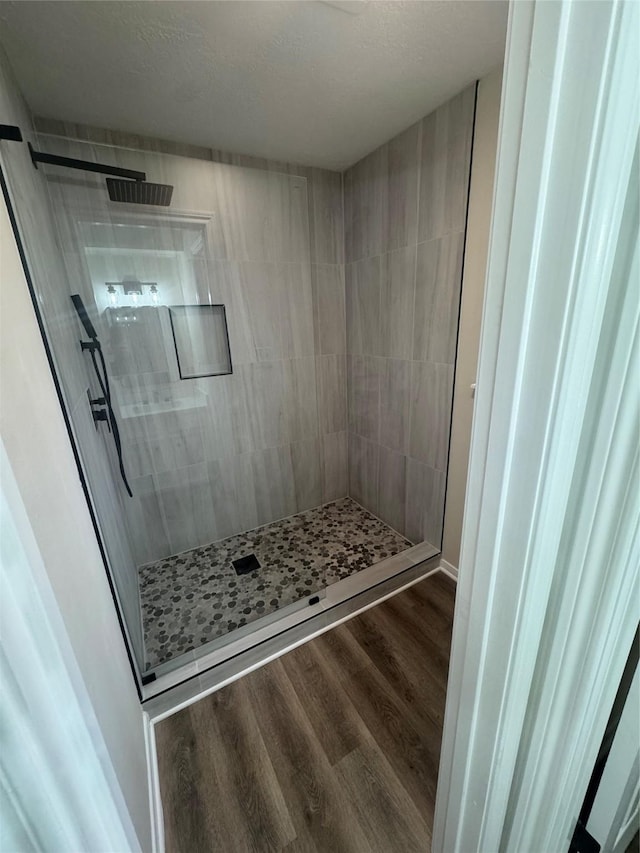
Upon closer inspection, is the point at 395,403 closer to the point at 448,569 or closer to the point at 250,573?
the point at 448,569

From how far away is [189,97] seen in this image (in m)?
1.49

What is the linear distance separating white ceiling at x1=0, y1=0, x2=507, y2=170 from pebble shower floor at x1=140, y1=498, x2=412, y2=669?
2403mm

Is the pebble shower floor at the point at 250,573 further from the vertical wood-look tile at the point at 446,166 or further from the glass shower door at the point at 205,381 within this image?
the vertical wood-look tile at the point at 446,166

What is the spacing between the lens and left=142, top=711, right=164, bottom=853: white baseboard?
1.00 meters

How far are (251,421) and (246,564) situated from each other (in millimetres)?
945

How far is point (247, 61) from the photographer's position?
1.30 m

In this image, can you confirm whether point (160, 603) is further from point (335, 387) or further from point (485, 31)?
Answer: point (485, 31)

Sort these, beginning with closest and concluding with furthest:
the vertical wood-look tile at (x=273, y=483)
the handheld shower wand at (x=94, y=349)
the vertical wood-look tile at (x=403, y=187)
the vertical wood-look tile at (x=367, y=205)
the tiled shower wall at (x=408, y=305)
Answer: the handheld shower wand at (x=94, y=349)
the tiled shower wall at (x=408, y=305)
the vertical wood-look tile at (x=403, y=187)
the vertical wood-look tile at (x=367, y=205)
the vertical wood-look tile at (x=273, y=483)

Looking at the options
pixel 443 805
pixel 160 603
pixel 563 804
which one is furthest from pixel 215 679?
pixel 563 804

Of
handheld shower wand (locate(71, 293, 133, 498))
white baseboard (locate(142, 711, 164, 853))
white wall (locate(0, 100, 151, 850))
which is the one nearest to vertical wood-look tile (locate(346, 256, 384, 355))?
handheld shower wand (locate(71, 293, 133, 498))

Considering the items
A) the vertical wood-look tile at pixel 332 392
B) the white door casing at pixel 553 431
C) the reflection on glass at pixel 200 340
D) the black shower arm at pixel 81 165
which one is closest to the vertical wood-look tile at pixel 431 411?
the vertical wood-look tile at pixel 332 392

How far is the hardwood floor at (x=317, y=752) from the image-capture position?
106cm

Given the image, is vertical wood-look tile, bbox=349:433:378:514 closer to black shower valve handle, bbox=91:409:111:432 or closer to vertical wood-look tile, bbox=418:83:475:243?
vertical wood-look tile, bbox=418:83:475:243

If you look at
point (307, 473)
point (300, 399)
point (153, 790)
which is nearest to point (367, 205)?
point (300, 399)
